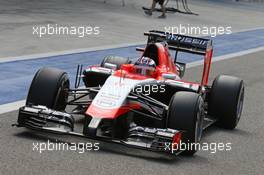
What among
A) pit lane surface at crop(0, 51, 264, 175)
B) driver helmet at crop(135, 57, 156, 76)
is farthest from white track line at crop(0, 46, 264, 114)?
driver helmet at crop(135, 57, 156, 76)

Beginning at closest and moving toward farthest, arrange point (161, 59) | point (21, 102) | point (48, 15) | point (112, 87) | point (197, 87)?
point (112, 87)
point (197, 87)
point (161, 59)
point (21, 102)
point (48, 15)

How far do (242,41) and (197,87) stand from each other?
16561 millimetres

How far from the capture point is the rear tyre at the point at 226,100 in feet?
28.5

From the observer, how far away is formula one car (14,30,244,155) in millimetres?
7152

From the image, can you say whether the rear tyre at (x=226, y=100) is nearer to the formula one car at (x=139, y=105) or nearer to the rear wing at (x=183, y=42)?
the formula one car at (x=139, y=105)

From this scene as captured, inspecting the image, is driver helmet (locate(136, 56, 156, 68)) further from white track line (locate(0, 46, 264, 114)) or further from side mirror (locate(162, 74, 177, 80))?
white track line (locate(0, 46, 264, 114))

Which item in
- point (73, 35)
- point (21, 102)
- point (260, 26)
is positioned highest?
point (21, 102)

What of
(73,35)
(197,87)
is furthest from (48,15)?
(197,87)

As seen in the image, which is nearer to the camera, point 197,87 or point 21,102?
point 197,87

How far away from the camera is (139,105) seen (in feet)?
25.2

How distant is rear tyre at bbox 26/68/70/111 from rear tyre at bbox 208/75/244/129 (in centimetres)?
201

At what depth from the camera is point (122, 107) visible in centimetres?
743

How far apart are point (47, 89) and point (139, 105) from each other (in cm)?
109

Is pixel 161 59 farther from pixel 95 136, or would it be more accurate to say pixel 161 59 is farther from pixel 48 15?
pixel 48 15
